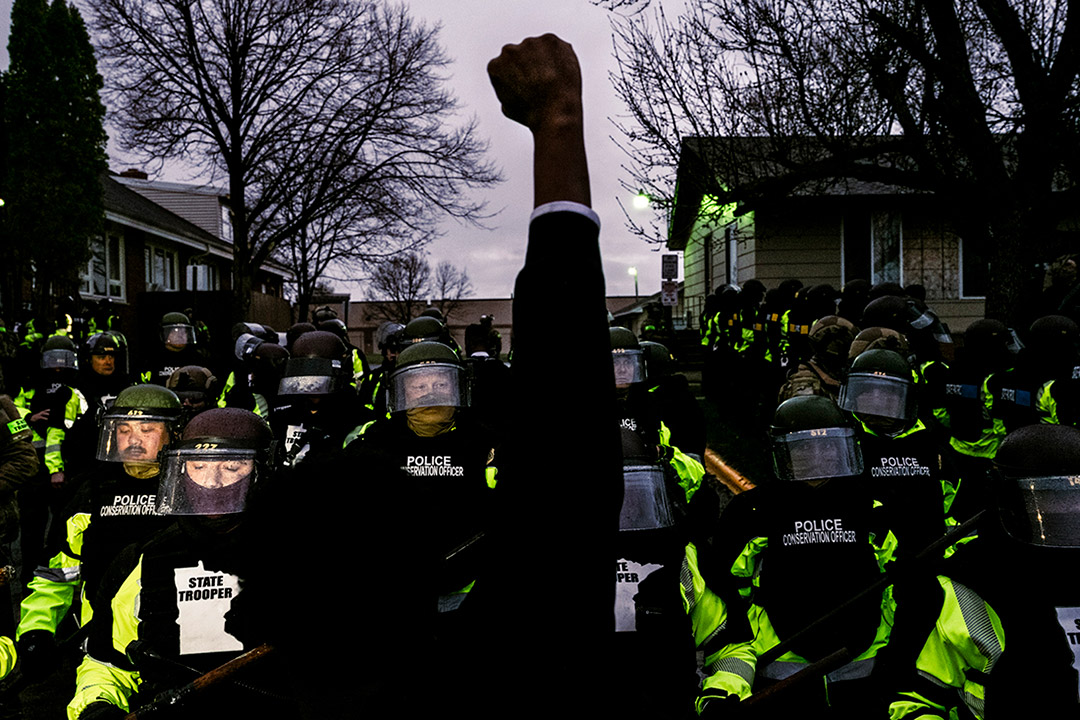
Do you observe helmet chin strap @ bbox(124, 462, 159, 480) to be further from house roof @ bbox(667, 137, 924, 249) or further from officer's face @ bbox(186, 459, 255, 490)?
house roof @ bbox(667, 137, 924, 249)

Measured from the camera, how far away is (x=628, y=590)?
3795 millimetres

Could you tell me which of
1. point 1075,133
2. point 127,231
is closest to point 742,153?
point 1075,133

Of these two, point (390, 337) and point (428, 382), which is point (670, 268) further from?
point (428, 382)

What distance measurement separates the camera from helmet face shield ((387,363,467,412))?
5.07 metres

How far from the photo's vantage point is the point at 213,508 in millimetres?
3402

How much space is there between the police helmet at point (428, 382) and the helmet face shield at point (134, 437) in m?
1.19

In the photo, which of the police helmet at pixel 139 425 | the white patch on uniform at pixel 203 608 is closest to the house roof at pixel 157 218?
the police helmet at pixel 139 425

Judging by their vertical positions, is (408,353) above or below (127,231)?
below

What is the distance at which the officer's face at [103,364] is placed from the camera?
9031mm

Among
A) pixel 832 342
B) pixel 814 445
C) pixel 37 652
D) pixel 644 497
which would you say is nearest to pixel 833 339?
pixel 832 342

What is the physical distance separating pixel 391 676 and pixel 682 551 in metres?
2.67

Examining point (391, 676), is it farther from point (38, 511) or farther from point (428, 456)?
point (38, 511)

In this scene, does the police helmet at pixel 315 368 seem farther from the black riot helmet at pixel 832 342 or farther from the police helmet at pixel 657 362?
the black riot helmet at pixel 832 342

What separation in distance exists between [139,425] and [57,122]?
692 inches
